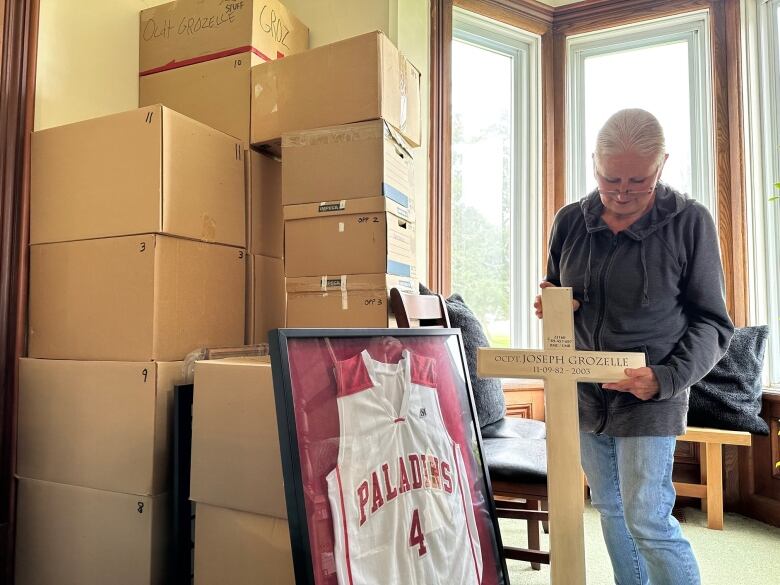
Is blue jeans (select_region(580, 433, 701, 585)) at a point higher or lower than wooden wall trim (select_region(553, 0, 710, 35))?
lower

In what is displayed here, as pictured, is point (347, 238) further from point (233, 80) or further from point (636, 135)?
point (636, 135)

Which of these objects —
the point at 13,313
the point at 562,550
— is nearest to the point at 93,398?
the point at 13,313

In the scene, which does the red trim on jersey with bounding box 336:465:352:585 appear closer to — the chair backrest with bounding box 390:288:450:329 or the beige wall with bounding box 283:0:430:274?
the chair backrest with bounding box 390:288:450:329

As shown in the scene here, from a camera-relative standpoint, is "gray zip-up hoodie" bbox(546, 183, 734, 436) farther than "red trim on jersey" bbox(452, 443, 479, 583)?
Yes

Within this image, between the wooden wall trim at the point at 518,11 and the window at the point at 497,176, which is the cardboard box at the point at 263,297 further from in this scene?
the wooden wall trim at the point at 518,11

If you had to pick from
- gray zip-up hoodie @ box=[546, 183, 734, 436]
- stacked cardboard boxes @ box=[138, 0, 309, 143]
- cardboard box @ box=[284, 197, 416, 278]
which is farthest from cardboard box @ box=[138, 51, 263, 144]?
gray zip-up hoodie @ box=[546, 183, 734, 436]

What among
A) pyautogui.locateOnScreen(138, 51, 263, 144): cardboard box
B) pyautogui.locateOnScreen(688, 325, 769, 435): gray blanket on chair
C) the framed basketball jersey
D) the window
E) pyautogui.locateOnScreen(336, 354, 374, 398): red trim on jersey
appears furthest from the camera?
the window

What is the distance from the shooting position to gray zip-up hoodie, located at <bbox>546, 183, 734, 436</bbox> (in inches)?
47.5

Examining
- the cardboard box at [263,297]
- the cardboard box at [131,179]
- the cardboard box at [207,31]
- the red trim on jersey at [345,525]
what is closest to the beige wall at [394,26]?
the cardboard box at [207,31]

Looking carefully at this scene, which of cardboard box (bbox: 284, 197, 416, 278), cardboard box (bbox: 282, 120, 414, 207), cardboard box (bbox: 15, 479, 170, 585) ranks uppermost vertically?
cardboard box (bbox: 282, 120, 414, 207)

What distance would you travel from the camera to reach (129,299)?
1.59 m

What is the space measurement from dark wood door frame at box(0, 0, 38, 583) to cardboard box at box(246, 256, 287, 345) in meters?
0.67

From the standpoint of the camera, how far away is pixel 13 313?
1739 millimetres

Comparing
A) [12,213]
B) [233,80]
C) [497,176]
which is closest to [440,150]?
[497,176]
